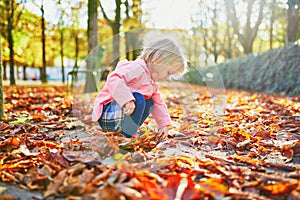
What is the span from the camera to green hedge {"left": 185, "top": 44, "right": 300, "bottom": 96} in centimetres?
740

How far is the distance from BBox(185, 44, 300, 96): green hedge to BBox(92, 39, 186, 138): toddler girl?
2754 mm

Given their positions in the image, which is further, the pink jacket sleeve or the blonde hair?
the pink jacket sleeve

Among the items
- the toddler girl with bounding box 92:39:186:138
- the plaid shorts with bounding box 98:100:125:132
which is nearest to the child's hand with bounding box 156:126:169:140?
the toddler girl with bounding box 92:39:186:138

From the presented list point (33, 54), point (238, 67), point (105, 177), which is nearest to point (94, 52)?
point (105, 177)

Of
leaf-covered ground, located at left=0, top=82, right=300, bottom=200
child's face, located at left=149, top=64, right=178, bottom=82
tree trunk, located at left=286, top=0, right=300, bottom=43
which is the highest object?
tree trunk, located at left=286, top=0, right=300, bottom=43

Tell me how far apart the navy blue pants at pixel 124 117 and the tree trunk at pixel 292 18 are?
9.38 metres

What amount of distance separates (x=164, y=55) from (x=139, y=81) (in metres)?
0.26

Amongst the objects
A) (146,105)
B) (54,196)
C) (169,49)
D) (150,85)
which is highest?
(169,49)

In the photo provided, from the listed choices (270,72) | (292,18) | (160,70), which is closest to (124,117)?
(160,70)

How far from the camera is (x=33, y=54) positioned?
2728cm

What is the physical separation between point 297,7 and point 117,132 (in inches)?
398

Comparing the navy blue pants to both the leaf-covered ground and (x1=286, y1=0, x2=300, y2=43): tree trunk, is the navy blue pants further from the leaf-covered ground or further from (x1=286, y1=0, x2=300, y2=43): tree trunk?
(x1=286, y1=0, x2=300, y2=43): tree trunk

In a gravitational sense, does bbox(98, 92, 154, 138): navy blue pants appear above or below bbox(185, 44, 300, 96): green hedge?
below

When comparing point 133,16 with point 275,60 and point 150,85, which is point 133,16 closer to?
point 275,60
